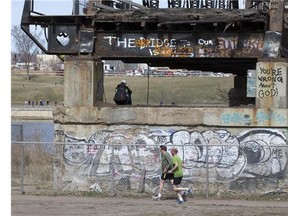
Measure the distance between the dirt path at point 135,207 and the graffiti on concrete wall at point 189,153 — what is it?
2.80ft

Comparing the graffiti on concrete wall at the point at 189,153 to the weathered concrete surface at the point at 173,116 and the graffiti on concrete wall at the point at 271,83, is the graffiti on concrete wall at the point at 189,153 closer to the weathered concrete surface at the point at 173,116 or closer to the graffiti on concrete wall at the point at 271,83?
the weathered concrete surface at the point at 173,116

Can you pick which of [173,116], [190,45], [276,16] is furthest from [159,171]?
[276,16]

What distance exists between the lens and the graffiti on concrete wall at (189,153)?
16250 mm

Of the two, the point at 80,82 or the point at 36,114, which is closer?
the point at 80,82

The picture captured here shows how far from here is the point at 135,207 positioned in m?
14.8

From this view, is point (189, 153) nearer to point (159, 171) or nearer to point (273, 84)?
point (159, 171)

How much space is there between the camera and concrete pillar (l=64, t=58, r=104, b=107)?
16922 millimetres

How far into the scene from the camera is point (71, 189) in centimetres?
1716

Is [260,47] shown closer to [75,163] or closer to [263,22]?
[263,22]

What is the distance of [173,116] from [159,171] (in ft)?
5.41

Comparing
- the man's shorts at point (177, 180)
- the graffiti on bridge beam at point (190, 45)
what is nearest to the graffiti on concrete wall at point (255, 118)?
the graffiti on bridge beam at point (190, 45)
